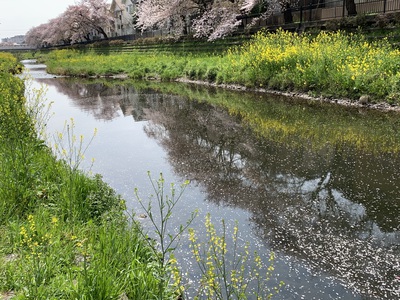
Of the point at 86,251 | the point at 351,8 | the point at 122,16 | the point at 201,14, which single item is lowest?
the point at 86,251

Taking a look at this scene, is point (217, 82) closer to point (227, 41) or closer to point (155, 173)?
point (227, 41)

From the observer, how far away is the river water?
4.21 metres

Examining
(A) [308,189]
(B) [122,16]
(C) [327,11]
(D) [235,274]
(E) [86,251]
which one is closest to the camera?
(E) [86,251]

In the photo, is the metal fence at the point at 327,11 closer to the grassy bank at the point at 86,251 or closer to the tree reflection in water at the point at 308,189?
the tree reflection in water at the point at 308,189

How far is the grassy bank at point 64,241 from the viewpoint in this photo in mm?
2947

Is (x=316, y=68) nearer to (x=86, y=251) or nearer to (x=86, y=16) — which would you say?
(x=86, y=251)

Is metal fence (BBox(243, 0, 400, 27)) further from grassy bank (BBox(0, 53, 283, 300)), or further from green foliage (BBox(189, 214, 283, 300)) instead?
grassy bank (BBox(0, 53, 283, 300))

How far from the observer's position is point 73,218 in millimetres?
4273

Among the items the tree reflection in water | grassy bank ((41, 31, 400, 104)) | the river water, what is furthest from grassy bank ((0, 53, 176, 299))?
grassy bank ((41, 31, 400, 104))

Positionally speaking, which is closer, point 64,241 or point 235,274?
point 235,274

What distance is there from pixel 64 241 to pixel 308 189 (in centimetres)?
422

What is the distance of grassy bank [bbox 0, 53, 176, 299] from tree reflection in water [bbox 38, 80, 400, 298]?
1.92 meters

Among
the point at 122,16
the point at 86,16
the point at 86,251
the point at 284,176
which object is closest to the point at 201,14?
the point at 284,176

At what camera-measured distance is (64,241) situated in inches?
148
